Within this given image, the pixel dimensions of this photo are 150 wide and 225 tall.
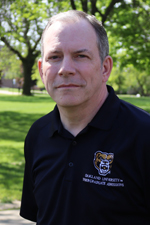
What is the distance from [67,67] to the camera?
1965mm

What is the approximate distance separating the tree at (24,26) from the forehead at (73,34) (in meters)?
15.2

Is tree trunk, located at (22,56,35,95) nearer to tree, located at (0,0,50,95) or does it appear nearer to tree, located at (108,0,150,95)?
tree, located at (0,0,50,95)

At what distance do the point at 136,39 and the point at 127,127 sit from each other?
54.4 ft

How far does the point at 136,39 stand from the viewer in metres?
17.9

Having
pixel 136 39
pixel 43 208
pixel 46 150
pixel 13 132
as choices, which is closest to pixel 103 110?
pixel 46 150

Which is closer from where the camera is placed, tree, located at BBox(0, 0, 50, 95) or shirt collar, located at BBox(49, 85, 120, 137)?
shirt collar, located at BBox(49, 85, 120, 137)

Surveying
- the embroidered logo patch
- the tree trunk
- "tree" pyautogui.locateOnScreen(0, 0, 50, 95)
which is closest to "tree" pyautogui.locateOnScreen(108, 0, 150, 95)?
"tree" pyautogui.locateOnScreen(0, 0, 50, 95)

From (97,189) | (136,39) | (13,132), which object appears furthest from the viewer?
(136,39)

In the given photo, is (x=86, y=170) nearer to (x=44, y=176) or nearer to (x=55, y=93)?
(x=44, y=176)

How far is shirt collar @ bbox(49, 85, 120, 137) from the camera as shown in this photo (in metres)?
2.01

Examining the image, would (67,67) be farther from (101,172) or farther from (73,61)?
(101,172)

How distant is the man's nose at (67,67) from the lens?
77.4 inches

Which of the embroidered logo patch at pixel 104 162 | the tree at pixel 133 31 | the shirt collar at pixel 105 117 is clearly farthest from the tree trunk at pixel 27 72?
the embroidered logo patch at pixel 104 162

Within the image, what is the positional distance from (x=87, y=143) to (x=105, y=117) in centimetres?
19
